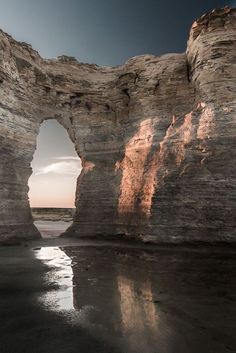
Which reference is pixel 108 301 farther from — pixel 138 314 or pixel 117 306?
pixel 138 314

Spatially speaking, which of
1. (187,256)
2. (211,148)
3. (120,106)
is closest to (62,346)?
Answer: (187,256)

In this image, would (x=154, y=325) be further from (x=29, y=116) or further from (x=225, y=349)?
(x=29, y=116)

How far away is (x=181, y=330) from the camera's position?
3.98 metres

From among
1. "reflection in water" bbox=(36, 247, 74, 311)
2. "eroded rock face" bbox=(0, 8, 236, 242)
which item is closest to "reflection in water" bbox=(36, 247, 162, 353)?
"reflection in water" bbox=(36, 247, 74, 311)

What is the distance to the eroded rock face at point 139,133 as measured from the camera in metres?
12.6

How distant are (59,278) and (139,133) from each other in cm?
1137

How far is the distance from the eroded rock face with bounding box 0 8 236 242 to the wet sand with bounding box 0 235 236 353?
424 centimetres

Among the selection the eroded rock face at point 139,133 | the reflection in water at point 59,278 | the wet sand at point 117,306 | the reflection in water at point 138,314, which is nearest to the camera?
the wet sand at point 117,306

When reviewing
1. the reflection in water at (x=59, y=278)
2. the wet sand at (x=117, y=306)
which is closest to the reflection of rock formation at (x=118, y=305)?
the wet sand at (x=117, y=306)

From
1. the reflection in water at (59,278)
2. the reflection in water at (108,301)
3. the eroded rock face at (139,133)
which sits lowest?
the reflection in water at (59,278)

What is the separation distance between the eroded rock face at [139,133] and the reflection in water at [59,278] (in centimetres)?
386

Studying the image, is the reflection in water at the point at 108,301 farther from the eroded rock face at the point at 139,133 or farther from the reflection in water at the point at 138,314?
the eroded rock face at the point at 139,133

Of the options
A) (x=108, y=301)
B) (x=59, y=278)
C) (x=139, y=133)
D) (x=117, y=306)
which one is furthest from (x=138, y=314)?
(x=139, y=133)

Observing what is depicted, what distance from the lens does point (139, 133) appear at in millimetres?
16719
